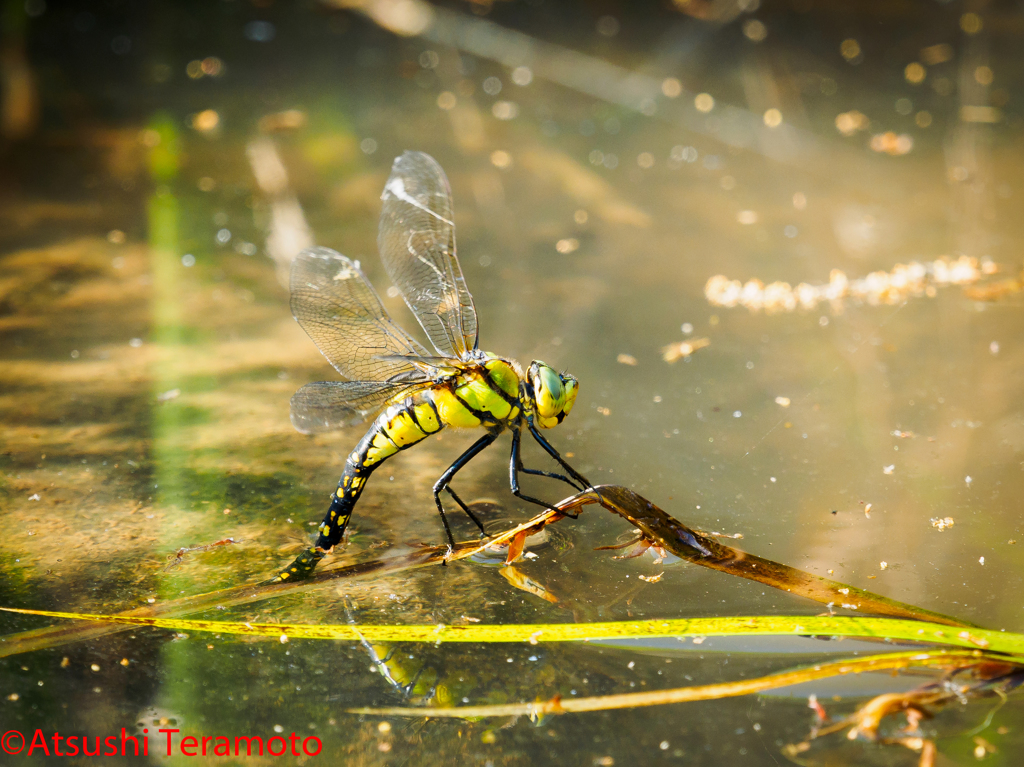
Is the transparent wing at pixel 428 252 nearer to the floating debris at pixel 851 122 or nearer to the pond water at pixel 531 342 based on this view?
the pond water at pixel 531 342

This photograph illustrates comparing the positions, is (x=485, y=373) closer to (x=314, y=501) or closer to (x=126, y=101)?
(x=314, y=501)

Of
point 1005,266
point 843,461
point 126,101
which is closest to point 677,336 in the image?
point 843,461

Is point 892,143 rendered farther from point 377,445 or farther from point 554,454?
point 377,445

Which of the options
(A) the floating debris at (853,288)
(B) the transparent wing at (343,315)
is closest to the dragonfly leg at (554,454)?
(B) the transparent wing at (343,315)

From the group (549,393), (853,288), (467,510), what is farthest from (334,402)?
(853,288)

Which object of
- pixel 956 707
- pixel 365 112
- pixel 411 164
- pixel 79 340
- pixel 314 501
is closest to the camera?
pixel 956 707

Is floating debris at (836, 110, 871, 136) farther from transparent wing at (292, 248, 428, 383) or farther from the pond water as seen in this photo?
transparent wing at (292, 248, 428, 383)

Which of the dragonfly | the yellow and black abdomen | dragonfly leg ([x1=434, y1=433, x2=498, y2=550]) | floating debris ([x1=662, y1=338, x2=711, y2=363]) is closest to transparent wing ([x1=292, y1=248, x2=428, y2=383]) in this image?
the dragonfly
